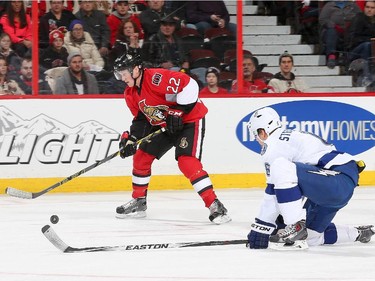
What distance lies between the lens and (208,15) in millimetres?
8281

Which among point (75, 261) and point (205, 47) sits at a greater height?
point (205, 47)

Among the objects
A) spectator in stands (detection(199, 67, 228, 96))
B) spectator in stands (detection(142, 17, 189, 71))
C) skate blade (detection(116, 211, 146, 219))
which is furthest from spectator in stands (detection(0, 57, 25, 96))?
skate blade (detection(116, 211, 146, 219))

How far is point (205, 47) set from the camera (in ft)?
26.9

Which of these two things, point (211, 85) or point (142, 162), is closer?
point (142, 162)

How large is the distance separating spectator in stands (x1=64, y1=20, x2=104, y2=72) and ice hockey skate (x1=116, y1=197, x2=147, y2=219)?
1.86 metres

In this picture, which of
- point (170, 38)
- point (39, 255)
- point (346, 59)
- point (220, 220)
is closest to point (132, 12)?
point (170, 38)

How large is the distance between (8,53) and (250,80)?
200 centimetres

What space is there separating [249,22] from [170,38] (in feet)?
2.28

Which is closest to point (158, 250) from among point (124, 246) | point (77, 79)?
point (124, 246)

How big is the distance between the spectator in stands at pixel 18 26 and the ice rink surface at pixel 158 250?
4.09ft

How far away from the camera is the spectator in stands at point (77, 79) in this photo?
26.4ft

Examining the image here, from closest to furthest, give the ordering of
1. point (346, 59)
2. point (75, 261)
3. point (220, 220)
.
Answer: point (75, 261)
point (220, 220)
point (346, 59)

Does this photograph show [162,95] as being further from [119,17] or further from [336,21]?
[336,21]

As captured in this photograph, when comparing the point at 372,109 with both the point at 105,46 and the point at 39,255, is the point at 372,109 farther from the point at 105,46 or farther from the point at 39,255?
the point at 39,255
